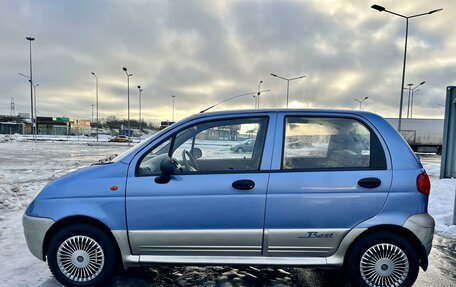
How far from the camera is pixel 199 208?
3.29 m

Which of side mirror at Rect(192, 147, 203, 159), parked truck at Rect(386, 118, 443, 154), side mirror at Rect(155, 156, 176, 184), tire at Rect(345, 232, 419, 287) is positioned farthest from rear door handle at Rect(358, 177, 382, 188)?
parked truck at Rect(386, 118, 443, 154)

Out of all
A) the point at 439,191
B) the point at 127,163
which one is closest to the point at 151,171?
the point at 127,163

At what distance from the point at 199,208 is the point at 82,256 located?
1355mm

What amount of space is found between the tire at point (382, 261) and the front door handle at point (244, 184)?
122 cm

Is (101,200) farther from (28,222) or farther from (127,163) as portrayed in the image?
(28,222)

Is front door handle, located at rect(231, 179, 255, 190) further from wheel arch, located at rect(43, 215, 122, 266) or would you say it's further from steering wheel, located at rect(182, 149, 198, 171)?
wheel arch, located at rect(43, 215, 122, 266)

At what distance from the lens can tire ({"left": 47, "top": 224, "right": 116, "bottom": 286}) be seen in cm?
341

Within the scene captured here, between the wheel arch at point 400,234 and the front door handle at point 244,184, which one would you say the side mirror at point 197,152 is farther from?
the wheel arch at point 400,234

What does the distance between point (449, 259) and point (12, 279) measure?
5383 mm

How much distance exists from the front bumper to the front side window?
1.12m

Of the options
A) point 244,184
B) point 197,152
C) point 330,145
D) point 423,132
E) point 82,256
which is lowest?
point 82,256

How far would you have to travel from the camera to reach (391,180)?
328 cm

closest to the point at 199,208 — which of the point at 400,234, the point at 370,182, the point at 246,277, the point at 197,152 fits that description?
the point at 197,152

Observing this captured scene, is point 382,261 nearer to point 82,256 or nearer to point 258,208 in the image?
point 258,208
